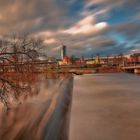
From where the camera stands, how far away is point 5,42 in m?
14.1

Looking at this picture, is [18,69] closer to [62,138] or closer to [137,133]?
[62,138]

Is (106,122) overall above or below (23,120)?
above

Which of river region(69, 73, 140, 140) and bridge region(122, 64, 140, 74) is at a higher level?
river region(69, 73, 140, 140)

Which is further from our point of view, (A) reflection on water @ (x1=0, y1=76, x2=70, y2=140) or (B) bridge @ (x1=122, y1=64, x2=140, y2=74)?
(B) bridge @ (x1=122, y1=64, x2=140, y2=74)

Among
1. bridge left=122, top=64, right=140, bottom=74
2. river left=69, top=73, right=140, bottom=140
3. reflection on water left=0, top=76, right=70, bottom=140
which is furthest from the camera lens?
bridge left=122, top=64, right=140, bottom=74

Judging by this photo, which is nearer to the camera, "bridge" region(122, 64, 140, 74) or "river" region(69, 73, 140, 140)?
"river" region(69, 73, 140, 140)

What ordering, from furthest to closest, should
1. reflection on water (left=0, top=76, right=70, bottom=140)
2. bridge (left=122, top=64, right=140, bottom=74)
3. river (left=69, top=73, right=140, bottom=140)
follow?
bridge (left=122, top=64, right=140, bottom=74) < reflection on water (left=0, top=76, right=70, bottom=140) < river (left=69, top=73, right=140, bottom=140)

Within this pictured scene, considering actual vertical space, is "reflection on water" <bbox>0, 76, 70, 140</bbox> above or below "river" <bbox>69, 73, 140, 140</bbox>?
below

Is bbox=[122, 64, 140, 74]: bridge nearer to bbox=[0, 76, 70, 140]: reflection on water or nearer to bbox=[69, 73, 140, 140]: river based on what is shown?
bbox=[69, 73, 140, 140]: river

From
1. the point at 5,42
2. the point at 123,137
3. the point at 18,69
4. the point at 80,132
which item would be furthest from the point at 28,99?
the point at 123,137

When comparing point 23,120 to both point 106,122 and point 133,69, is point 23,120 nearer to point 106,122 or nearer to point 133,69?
point 106,122

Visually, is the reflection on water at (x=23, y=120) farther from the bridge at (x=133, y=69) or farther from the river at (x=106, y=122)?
the bridge at (x=133, y=69)

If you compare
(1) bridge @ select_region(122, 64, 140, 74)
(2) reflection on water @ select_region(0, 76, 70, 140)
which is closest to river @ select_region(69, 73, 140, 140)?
(2) reflection on water @ select_region(0, 76, 70, 140)

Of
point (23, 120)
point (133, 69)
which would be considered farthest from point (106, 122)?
point (133, 69)
